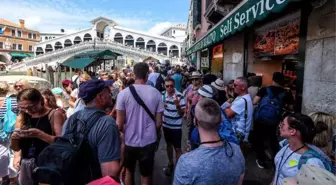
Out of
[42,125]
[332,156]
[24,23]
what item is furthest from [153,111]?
[24,23]

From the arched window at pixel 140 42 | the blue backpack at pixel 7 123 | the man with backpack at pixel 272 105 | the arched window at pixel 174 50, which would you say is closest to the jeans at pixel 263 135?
the man with backpack at pixel 272 105

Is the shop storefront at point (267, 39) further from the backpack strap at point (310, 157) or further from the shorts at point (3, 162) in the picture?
the shorts at point (3, 162)

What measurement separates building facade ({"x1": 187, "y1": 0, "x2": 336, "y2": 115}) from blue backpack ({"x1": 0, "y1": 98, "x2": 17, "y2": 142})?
398cm

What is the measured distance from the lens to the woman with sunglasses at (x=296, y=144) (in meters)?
1.80

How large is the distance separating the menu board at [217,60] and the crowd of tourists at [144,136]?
597 centimetres

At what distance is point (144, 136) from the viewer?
2.70 meters

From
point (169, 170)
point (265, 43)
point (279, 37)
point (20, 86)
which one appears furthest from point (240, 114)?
point (20, 86)

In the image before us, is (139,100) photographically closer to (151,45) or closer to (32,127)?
(32,127)

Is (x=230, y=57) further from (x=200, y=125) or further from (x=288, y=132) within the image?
(x=200, y=125)

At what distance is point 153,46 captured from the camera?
5878cm

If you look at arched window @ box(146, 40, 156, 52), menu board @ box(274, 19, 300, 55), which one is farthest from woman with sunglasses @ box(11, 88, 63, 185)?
arched window @ box(146, 40, 156, 52)

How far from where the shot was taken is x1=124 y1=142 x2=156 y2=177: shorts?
2706 millimetres

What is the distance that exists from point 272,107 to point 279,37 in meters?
2.22

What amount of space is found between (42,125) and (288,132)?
247 cm
